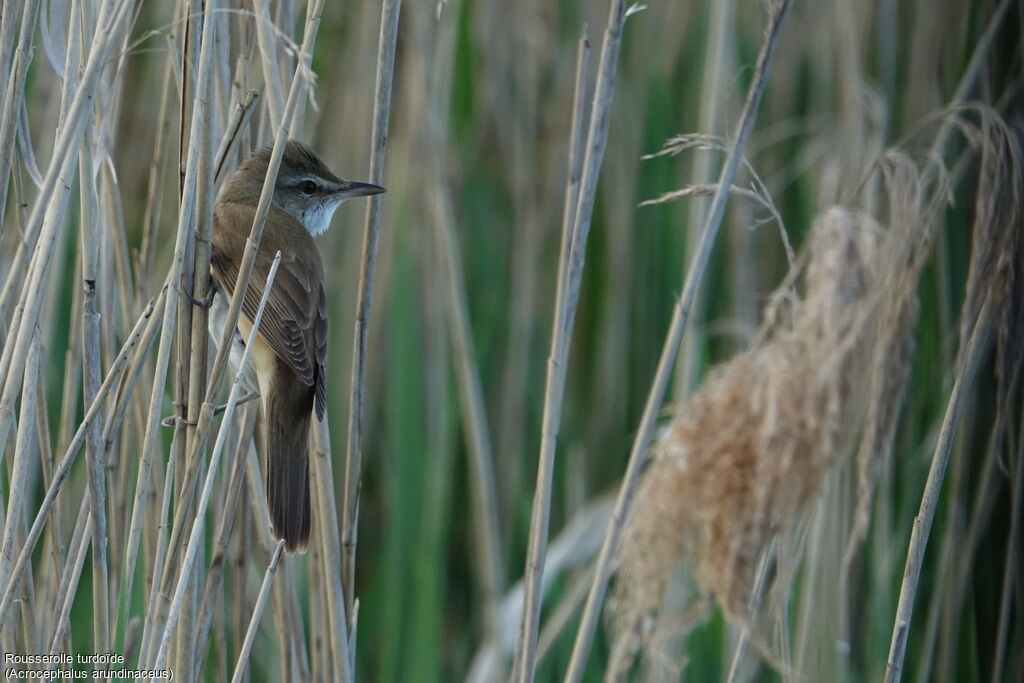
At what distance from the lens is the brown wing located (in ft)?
8.12

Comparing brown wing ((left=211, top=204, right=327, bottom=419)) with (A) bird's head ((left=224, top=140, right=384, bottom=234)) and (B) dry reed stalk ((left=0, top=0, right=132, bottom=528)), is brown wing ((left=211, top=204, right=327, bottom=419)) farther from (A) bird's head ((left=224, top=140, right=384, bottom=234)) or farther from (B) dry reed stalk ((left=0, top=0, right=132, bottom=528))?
(B) dry reed stalk ((left=0, top=0, right=132, bottom=528))

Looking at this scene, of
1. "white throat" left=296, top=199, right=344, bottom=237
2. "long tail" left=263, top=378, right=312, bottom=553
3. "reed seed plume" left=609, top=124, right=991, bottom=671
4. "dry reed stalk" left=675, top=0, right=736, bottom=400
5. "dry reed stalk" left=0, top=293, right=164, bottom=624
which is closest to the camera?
"reed seed plume" left=609, top=124, right=991, bottom=671

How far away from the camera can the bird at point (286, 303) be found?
2.28 meters

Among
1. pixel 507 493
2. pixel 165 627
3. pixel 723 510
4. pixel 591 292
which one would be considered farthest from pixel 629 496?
pixel 591 292

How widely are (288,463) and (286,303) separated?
435mm

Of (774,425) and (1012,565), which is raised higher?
(774,425)

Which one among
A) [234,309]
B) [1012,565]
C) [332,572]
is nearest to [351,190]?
[234,309]

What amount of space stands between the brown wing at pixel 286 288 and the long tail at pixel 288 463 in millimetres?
63

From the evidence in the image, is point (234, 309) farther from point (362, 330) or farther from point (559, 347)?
point (559, 347)

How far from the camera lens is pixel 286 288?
2602 mm

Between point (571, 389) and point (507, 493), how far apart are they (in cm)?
46

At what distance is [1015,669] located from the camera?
2.91m

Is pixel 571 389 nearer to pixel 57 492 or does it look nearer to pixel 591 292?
pixel 591 292

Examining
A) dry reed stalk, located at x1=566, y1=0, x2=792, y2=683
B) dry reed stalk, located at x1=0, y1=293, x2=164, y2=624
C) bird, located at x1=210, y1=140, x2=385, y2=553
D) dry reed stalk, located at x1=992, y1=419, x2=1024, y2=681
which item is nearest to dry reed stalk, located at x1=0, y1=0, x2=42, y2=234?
dry reed stalk, located at x1=0, y1=293, x2=164, y2=624
